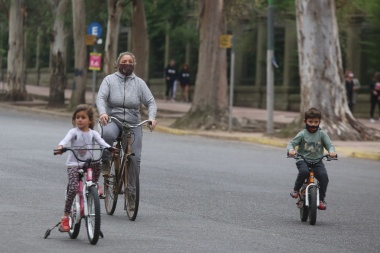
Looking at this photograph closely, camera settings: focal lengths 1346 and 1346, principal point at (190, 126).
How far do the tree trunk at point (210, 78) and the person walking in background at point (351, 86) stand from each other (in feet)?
24.7

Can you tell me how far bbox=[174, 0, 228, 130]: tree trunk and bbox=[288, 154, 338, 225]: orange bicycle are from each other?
22.4m

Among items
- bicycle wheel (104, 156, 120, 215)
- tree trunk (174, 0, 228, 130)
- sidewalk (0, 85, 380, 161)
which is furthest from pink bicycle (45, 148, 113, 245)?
tree trunk (174, 0, 228, 130)

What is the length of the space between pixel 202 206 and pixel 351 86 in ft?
95.2

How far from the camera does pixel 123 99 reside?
14906 millimetres

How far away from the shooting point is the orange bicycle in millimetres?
14680

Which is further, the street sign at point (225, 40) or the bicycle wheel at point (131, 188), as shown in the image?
the street sign at point (225, 40)

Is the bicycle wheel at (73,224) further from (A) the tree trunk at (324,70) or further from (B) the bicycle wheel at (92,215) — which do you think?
(A) the tree trunk at (324,70)

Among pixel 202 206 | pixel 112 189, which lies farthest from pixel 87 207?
pixel 202 206

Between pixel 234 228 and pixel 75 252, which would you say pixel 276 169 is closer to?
pixel 234 228

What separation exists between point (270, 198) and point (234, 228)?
13.3 feet

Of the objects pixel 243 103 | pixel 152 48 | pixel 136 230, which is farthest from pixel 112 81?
pixel 152 48

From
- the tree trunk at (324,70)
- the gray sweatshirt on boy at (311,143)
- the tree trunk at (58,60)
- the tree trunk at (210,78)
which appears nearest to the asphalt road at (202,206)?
the gray sweatshirt on boy at (311,143)

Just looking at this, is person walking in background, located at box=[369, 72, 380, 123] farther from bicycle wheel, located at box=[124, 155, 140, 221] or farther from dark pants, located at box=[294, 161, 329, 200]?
bicycle wheel, located at box=[124, 155, 140, 221]

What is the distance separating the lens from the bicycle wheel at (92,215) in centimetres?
1180
